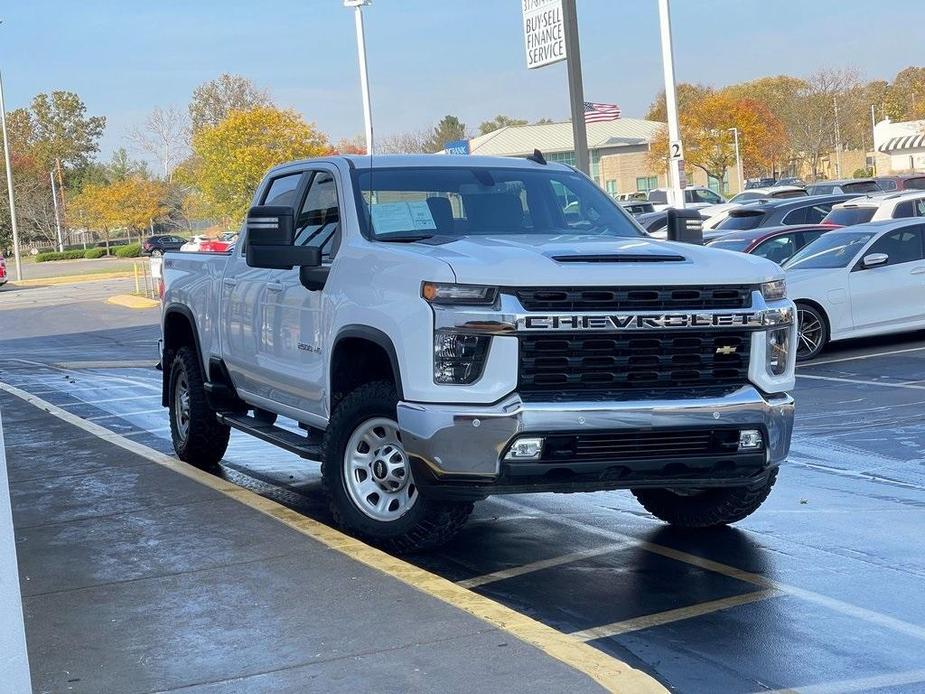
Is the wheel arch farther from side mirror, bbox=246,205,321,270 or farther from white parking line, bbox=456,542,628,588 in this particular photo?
white parking line, bbox=456,542,628,588

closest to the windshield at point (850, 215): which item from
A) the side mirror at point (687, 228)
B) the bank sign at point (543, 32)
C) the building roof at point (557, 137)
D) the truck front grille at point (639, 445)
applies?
the bank sign at point (543, 32)

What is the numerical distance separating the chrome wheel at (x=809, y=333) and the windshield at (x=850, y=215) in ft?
24.8

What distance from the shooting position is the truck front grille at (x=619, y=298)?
6.29 metres

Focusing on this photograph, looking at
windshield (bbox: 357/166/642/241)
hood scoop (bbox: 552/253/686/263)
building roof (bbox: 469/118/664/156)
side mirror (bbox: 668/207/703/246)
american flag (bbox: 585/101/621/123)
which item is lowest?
hood scoop (bbox: 552/253/686/263)

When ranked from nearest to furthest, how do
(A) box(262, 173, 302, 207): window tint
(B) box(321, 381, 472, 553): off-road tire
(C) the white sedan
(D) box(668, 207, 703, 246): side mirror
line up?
(B) box(321, 381, 472, 553): off-road tire < (D) box(668, 207, 703, 246): side mirror < (A) box(262, 173, 302, 207): window tint < (C) the white sedan

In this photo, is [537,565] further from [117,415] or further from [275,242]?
[117,415]

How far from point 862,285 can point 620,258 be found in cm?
1082

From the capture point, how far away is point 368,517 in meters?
7.07

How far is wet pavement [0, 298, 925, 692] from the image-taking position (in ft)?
17.4

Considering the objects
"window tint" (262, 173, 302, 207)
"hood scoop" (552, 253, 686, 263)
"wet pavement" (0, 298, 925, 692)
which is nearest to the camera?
"wet pavement" (0, 298, 925, 692)

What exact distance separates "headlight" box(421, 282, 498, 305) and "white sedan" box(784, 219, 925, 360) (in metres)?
10.4

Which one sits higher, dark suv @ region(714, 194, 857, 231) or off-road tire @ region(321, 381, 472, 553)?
dark suv @ region(714, 194, 857, 231)

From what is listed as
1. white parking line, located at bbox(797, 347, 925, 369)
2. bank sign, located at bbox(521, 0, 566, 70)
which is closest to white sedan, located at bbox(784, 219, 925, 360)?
white parking line, located at bbox(797, 347, 925, 369)

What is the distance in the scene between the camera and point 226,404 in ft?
31.7
